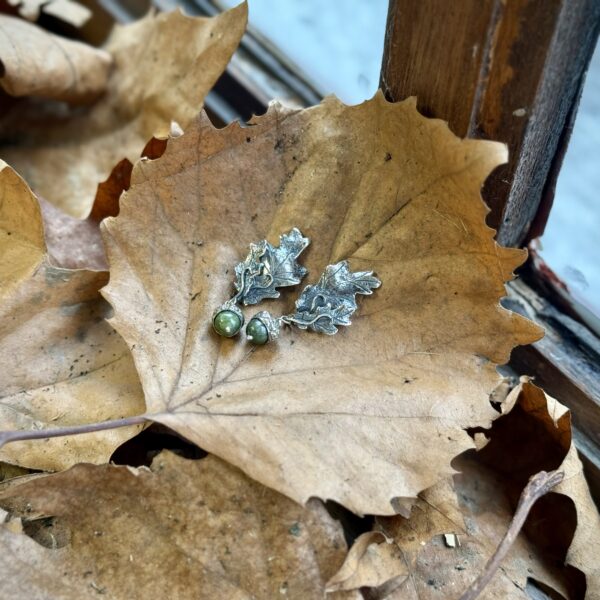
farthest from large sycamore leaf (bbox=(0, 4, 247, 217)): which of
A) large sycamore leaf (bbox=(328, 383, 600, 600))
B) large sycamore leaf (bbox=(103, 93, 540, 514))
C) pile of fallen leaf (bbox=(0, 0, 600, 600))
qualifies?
large sycamore leaf (bbox=(328, 383, 600, 600))

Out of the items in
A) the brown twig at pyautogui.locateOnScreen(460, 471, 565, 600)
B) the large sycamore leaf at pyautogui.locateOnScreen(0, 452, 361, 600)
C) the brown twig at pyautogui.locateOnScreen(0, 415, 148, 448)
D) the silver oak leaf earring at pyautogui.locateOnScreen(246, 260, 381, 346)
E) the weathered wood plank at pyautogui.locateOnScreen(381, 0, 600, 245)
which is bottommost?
the large sycamore leaf at pyautogui.locateOnScreen(0, 452, 361, 600)

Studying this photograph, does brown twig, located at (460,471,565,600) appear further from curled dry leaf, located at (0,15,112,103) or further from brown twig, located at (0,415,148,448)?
curled dry leaf, located at (0,15,112,103)

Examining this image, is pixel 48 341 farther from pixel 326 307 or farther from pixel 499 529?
pixel 499 529

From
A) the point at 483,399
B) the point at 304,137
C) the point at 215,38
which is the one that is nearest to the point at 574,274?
the point at 483,399

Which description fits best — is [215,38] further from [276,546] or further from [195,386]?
[276,546]

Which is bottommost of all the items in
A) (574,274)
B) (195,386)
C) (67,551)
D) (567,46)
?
(67,551)

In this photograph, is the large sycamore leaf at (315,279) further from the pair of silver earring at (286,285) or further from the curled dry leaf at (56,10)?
the curled dry leaf at (56,10)
